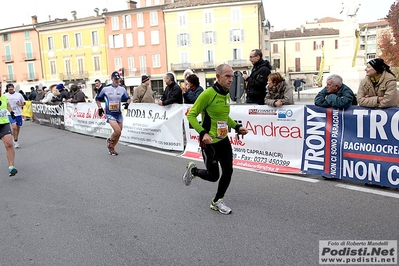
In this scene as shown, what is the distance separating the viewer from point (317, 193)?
5.56 m

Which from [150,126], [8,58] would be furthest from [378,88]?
[8,58]

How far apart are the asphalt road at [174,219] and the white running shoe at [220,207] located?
0.08 meters

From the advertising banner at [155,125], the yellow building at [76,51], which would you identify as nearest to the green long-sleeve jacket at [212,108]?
the advertising banner at [155,125]

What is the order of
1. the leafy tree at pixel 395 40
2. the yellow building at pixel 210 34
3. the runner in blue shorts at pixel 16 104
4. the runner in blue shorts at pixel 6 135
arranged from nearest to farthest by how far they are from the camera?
the runner in blue shorts at pixel 6 135 → the runner in blue shorts at pixel 16 104 → the leafy tree at pixel 395 40 → the yellow building at pixel 210 34

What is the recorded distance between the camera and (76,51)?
201 ft

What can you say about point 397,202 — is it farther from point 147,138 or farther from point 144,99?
point 144,99

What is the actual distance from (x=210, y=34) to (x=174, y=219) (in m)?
52.9

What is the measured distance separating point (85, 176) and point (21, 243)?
3015 mm

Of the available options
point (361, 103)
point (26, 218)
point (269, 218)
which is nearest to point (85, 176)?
point (26, 218)

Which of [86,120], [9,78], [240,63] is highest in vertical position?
[240,63]

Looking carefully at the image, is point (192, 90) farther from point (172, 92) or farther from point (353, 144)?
point (353, 144)

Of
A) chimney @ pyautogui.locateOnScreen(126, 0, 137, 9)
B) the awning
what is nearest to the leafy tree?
the awning

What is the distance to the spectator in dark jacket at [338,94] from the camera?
5.99m

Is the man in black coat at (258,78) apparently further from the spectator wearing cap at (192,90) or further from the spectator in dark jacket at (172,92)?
the spectator in dark jacket at (172,92)
